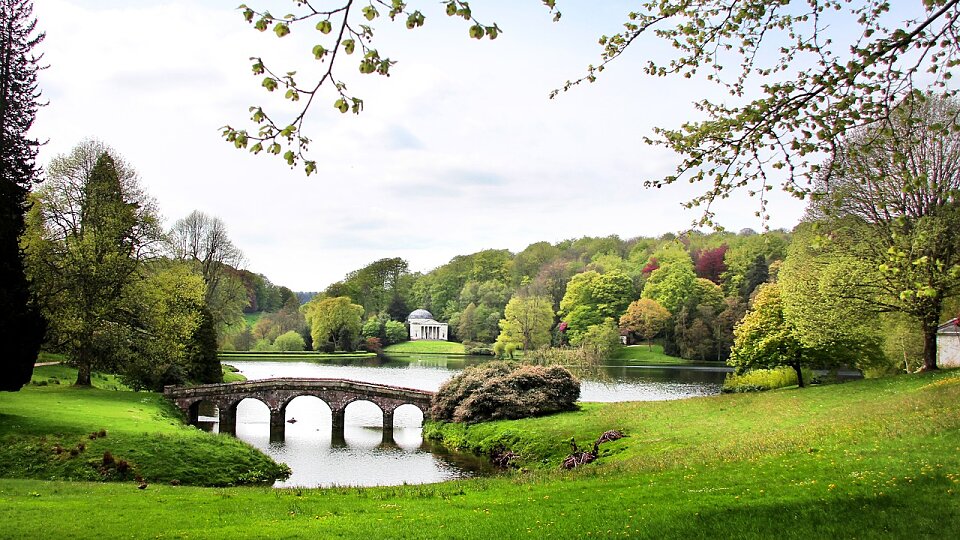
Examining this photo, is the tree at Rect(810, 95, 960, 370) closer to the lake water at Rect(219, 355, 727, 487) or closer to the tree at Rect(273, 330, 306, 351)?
the lake water at Rect(219, 355, 727, 487)

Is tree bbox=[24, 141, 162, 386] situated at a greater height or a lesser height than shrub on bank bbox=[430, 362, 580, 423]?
greater

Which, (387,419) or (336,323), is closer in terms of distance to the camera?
(387,419)

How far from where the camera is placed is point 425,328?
391ft

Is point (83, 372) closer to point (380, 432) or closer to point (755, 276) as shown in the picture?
point (380, 432)

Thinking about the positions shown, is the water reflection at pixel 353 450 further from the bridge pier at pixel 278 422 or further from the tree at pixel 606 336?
the tree at pixel 606 336

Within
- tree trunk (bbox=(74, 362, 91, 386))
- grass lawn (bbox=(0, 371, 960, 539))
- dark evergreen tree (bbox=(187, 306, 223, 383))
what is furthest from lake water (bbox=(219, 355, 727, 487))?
tree trunk (bbox=(74, 362, 91, 386))

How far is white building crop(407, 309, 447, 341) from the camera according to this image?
118000 millimetres

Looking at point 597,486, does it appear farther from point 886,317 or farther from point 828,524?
point 886,317

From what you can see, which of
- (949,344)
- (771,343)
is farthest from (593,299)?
(771,343)

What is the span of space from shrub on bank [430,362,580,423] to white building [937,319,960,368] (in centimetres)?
2149

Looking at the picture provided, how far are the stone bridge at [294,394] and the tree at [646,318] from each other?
4721 centimetres

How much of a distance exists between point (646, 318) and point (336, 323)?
146 feet

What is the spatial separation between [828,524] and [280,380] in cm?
3361

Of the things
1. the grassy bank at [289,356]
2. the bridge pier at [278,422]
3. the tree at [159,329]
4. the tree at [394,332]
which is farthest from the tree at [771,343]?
the tree at [394,332]
